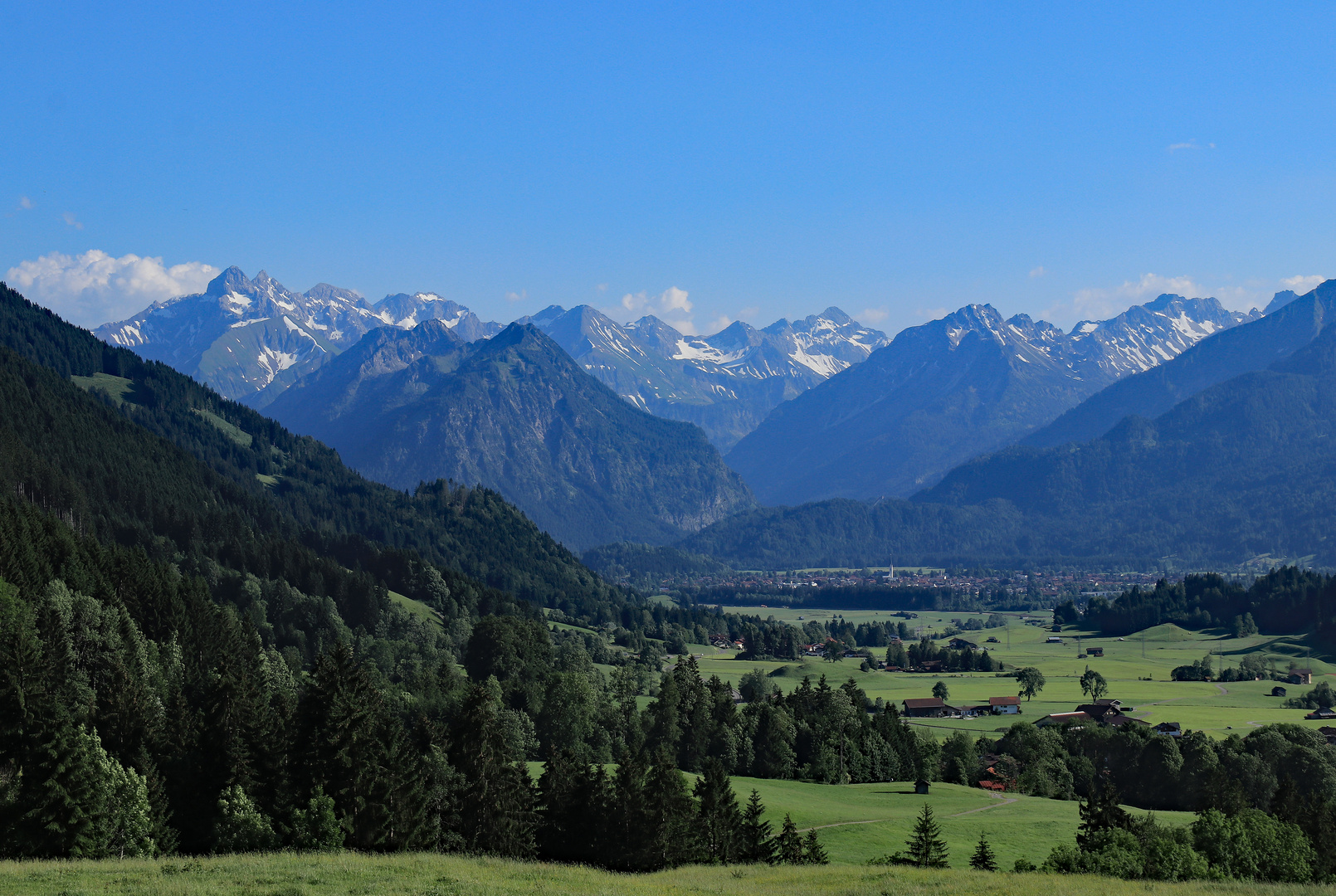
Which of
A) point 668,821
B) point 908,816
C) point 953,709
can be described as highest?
point 668,821

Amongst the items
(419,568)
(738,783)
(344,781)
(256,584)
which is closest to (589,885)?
(344,781)

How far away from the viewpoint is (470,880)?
41.2 meters

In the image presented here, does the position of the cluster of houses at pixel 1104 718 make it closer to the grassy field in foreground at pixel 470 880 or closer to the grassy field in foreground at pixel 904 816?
the grassy field in foreground at pixel 904 816

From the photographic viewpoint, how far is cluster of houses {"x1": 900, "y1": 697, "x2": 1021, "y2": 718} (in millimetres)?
144875

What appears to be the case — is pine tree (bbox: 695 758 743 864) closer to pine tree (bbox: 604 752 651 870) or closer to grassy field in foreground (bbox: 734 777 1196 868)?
pine tree (bbox: 604 752 651 870)

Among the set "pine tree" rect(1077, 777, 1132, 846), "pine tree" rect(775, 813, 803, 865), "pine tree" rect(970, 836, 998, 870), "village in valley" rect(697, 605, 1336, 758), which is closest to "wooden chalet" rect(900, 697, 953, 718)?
"village in valley" rect(697, 605, 1336, 758)

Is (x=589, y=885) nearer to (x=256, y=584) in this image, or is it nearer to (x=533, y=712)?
(x=533, y=712)

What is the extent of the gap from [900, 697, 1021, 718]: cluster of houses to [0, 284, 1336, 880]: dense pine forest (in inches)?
719

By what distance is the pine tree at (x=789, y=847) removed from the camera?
2530 inches

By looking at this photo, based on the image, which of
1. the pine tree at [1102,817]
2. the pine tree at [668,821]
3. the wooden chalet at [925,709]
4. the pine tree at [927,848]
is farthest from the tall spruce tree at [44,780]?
the wooden chalet at [925,709]

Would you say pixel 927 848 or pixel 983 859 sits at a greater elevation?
pixel 927 848

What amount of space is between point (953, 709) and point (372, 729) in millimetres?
103766

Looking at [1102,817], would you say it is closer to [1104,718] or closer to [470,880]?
[470,880]

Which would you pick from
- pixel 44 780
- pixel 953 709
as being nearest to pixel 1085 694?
pixel 953 709
